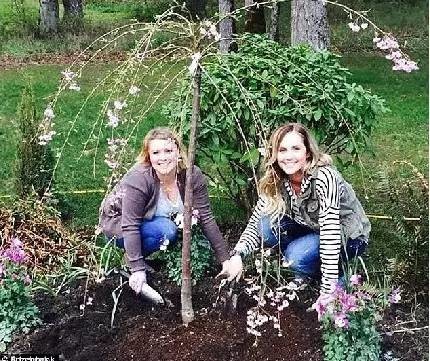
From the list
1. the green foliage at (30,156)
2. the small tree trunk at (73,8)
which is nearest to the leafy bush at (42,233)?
the green foliage at (30,156)

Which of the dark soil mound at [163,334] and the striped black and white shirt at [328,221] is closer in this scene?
the dark soil mound at [163,334]

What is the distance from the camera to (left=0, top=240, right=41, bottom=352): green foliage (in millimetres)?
3379

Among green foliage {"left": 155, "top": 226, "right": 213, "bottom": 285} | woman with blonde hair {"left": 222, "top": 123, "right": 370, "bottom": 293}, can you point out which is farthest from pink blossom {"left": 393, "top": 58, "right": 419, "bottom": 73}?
green foliage {"left": 155, "top": 226, "right": 213, "bottom": 285}

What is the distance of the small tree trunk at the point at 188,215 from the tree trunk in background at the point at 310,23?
15.2 ft

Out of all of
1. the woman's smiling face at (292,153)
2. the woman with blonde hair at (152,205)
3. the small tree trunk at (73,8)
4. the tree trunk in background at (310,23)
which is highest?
the small tree trunk at (73,8)

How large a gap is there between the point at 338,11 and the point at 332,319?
17361 mm

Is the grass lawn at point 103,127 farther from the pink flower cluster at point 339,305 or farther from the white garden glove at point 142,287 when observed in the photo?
the pink flower cluster at point 339,305

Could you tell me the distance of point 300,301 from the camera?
3.51m

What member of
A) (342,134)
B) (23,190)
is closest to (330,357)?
(342,134)

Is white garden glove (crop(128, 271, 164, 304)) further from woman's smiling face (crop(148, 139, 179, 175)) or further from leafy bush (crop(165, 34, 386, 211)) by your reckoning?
leafy bush (crop(165, 34, 386, 211))

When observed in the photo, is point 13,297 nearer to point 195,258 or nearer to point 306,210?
point 195,258

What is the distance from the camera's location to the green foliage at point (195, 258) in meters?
3.80

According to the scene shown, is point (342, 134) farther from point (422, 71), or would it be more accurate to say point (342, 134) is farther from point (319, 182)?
point (422, 71)

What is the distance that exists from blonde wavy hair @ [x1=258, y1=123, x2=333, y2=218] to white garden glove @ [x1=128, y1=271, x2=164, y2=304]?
0.64 m
